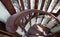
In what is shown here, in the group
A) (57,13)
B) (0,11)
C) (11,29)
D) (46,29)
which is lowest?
(11,29)

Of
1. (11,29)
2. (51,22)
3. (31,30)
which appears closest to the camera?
(11,29)

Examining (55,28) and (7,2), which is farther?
(55,28)

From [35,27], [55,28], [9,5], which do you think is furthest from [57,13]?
[9,5]

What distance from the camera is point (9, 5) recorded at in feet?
5.17

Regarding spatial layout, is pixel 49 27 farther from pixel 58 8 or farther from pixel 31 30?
pixel 31 30

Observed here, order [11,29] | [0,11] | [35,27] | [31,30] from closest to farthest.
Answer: [11,29] < [0,11] < [31,30] < [35,27]

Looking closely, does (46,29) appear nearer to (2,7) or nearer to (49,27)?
(49,27)

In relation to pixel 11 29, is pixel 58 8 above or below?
above

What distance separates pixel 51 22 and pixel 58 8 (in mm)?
453

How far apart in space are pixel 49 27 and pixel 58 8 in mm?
609

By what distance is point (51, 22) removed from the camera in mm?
3688

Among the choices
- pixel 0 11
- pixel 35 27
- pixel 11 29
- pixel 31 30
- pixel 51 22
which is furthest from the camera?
pixel 51 22

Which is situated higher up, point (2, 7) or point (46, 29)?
point (46, 29)

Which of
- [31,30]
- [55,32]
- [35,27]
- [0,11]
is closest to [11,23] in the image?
[0,11]
